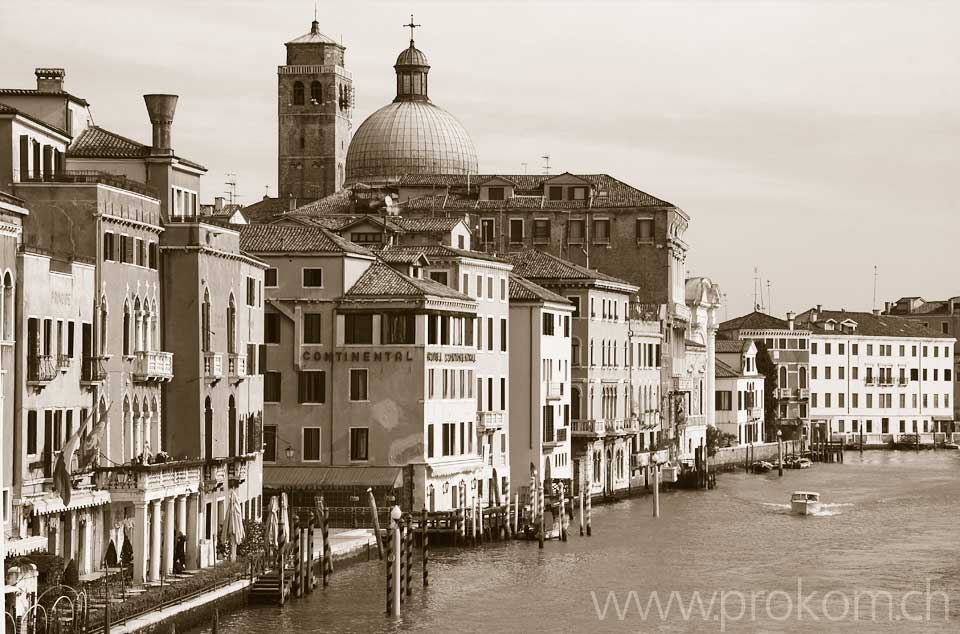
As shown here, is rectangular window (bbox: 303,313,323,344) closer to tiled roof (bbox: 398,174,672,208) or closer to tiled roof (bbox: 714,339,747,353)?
tiled roof (bbox: 398,174,672,208)

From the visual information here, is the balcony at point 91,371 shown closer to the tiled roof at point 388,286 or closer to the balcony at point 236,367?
the balcony at point 236,367

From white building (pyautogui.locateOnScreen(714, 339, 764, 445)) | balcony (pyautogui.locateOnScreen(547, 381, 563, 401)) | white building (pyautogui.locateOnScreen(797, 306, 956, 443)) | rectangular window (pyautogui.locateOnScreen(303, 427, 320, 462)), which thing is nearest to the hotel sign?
rectangular window (pyautogui.locateOnScreen(303, 427, 320, 462))

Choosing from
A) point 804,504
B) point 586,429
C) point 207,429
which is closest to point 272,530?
point 207,429

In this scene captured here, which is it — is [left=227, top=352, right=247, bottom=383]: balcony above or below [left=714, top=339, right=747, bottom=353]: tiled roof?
below

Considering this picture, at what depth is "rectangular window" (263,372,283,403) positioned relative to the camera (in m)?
50.8

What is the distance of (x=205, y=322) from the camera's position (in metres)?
40.4

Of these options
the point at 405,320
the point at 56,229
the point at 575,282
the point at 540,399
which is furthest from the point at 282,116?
the point at 56,229

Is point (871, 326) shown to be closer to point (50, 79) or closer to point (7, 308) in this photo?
point (50, 79)

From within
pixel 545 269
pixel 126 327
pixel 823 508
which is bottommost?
pixel 823 508

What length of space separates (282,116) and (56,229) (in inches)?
2030

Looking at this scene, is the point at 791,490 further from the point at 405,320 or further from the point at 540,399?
the point at 405,320

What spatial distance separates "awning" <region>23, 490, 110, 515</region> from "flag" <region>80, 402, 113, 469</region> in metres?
0.51

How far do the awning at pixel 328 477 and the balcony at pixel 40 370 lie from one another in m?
16.4

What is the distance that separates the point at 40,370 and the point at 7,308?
206 centimetres
